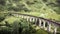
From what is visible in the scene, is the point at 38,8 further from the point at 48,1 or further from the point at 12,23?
the point at 12,23

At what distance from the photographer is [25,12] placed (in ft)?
19.9

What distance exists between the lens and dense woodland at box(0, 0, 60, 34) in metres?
5.84

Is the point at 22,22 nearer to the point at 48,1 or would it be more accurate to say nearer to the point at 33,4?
the point at 33,4

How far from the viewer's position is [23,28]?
5.87m

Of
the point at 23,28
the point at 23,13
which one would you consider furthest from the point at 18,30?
the point at 23,13

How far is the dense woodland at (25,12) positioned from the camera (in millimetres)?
5836

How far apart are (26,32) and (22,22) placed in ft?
1.13

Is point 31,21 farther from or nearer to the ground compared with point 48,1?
nearer to the ground

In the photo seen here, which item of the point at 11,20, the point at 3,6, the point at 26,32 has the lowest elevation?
the point at 26,32

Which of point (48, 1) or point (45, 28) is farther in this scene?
point (48, 1)

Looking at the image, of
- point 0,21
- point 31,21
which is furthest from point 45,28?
point 0,21

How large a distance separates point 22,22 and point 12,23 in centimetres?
31

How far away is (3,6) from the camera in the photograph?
6086 mm

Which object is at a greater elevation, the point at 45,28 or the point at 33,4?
the point at 33,4
